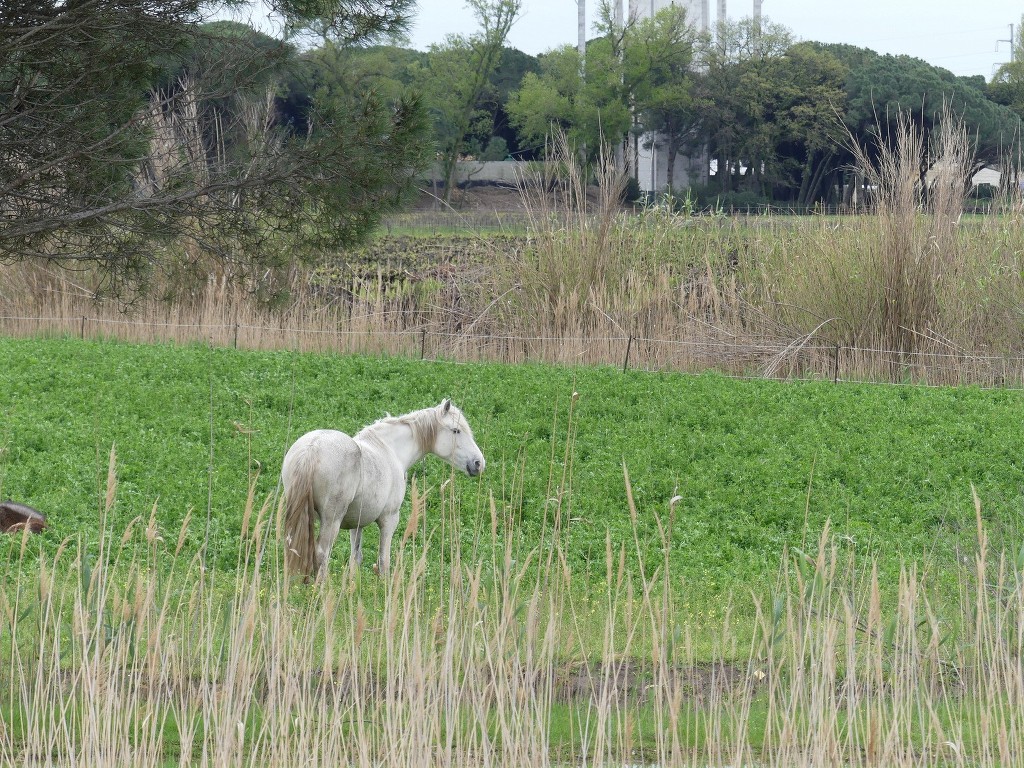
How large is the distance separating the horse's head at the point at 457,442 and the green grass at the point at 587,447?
52 centimetres

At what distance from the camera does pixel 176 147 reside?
684 cm

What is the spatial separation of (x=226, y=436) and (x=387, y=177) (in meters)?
4.61

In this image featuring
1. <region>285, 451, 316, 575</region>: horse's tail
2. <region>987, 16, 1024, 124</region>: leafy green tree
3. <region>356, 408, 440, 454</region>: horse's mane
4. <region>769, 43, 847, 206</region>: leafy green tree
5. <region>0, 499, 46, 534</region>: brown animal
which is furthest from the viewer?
<region>987, 16, 1024, 124</region>: leafy green tree

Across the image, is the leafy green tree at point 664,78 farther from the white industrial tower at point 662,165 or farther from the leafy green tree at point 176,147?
the leafy green tree at point 176,147

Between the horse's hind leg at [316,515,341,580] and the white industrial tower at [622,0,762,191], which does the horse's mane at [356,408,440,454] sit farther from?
the white industrial tower at [622,0,762,191]

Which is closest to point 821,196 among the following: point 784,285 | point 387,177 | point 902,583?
point 784,285

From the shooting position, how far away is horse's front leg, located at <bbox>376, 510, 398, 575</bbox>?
6.80m

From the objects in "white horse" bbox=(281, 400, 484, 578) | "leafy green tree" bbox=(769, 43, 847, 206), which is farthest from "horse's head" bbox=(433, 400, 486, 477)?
"leafy green tree" bbox=(769, 43, 847, 206)

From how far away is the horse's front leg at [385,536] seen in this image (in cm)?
680

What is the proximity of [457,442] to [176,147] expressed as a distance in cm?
226

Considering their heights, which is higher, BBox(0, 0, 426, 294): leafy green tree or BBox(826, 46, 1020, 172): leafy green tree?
BBox(826, 46, 1020, 172): leafy green tree

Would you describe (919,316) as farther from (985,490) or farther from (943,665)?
(943,665)

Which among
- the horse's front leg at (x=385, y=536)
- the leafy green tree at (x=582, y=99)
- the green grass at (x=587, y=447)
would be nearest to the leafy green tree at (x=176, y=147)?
the green grass at (x=587, y=447)

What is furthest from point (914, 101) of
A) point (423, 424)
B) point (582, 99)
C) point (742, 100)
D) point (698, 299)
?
point (423, 424)
